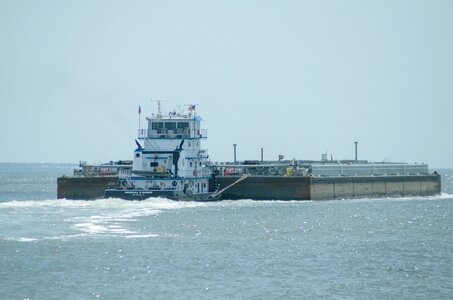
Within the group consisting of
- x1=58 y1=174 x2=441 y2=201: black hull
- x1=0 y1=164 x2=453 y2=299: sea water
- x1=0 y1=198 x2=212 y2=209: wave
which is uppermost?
x1=58 y1=174 x2=441 y2=201: black hull

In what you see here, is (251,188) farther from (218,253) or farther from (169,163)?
(218,253)

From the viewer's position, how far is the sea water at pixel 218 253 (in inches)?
1767

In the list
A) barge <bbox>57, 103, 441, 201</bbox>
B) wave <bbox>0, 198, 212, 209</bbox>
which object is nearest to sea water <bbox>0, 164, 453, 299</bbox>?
wave <bbox>0, 198, 212, 209</bbox>

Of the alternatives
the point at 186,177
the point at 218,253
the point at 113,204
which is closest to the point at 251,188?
the point at 186,177

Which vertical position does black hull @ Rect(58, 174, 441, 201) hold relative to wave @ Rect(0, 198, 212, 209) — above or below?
above

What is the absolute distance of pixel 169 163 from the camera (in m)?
92.5

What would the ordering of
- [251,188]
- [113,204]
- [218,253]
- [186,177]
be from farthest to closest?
[251,188], [186,177], [113,204], [218,253]

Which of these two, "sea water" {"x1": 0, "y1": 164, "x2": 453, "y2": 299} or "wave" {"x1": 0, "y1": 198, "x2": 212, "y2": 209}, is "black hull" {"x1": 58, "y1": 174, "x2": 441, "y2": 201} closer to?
"wave" {"x1": 0, "y1": 198, "x2": 212, "y2": 209}

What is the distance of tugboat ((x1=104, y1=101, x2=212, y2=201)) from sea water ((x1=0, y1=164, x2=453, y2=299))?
14.2 ft

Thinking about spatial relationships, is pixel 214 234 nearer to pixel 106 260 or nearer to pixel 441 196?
pixel 106 260

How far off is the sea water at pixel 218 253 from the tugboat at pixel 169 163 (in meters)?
4.32

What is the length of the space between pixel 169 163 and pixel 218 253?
123ft

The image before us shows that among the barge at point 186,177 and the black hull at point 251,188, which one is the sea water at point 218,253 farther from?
the black hull at point 251,188

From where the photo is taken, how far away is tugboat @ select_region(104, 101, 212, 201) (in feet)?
297
